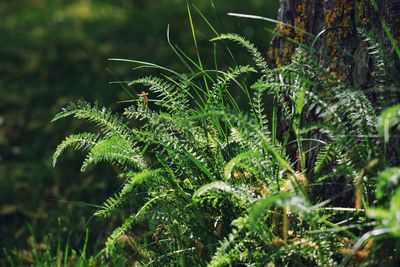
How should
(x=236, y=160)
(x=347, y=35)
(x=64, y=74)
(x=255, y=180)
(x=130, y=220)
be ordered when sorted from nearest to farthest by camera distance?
(x=236, y=160) → (x=130, y=220) → (x=255, y=180) → (x=347, y=35) → (x=64, y=74)

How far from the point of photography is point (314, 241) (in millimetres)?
1808

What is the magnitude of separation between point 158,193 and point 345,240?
552 millimetres

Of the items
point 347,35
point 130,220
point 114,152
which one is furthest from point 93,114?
point 347,35

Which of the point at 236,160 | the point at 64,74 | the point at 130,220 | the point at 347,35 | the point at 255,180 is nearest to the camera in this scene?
the point at 236,160

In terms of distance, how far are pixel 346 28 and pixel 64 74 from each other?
12.3ft

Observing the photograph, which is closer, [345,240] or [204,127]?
[345,240]

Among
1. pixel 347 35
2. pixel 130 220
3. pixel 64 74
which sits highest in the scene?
pixel 347 35

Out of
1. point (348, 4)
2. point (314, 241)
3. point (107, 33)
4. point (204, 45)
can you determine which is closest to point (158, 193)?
point (314, 241)

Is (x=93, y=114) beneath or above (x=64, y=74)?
above

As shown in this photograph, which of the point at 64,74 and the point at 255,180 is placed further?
the point at 64,74

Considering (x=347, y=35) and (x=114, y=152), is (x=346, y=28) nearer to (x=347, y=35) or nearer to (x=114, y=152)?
(x=347, y=35)

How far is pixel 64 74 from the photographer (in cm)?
572

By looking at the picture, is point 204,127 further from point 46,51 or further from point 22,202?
point 46,51

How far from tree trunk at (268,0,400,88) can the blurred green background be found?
0.89 m
